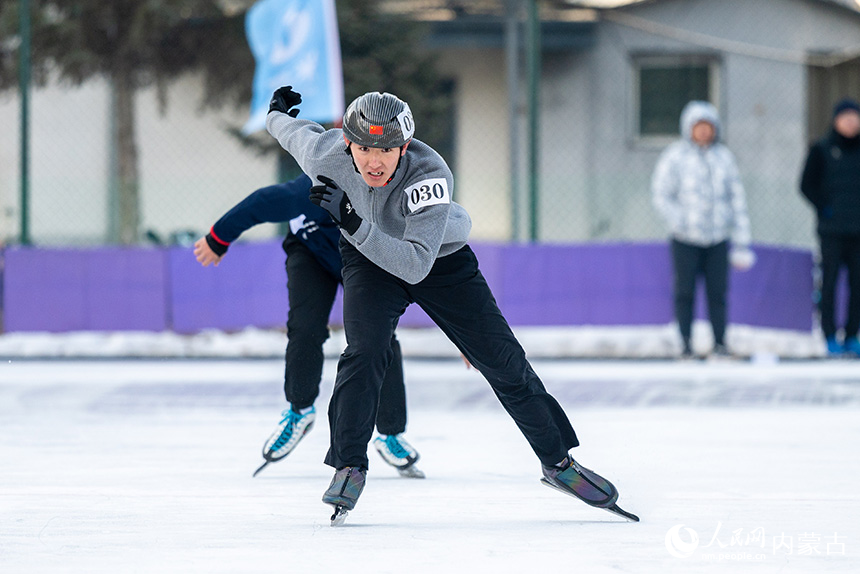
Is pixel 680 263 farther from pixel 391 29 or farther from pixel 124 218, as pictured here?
pixel 391 29

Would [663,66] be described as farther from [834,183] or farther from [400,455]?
[400,455]

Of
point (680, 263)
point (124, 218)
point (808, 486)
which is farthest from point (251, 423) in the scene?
point (124, 218)

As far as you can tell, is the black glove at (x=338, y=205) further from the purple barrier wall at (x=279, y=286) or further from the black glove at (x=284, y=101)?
the purple barrier wall at (x=279, y=286)

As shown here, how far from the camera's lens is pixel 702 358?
31.6 feet

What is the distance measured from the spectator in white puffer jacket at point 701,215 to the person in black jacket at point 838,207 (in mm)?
633

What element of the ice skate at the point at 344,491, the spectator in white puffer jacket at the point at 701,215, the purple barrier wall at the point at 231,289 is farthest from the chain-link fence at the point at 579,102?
the ice skate at the point at 344,491

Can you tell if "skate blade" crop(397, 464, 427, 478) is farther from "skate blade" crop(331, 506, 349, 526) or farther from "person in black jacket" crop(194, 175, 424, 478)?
"skate blade" crop(331, 506, 349, 526)

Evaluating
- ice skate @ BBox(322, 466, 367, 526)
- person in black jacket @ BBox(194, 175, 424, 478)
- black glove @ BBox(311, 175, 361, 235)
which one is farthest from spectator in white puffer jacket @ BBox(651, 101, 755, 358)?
black glove @ BBox(311, 175, 361, 235)

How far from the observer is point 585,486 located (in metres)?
4.50

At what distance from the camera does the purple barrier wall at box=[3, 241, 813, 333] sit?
10.1 metres

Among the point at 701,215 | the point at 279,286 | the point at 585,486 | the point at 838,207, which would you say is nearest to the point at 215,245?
the point at 585,486

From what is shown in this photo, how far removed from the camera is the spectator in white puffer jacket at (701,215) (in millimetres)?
9492

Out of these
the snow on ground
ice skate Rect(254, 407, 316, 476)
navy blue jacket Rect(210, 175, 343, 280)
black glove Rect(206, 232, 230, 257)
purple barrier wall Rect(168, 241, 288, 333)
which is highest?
navy blue jacket Rect(210, 175, 343, 280)

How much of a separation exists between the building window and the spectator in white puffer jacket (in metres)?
7.39
